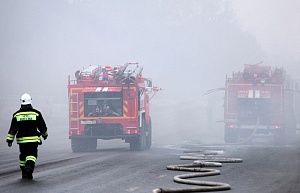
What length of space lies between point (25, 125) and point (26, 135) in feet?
0.63

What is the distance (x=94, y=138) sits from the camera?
1970 centimetres

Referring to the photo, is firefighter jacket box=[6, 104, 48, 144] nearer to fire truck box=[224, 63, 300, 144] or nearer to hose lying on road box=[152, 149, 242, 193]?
hose lying on road box=[152, 149, 242, 193]

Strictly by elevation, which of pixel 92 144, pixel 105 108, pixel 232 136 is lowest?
pixel 92 144

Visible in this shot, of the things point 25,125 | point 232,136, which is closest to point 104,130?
point 232,136

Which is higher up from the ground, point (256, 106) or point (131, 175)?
point (256, 106)

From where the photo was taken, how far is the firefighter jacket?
38.9 feet

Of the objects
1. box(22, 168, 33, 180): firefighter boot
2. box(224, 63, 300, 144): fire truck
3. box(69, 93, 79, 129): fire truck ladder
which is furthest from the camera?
box(224, 63, 300, 144): fire truck

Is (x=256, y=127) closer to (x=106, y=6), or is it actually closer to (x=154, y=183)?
(x=154, y=183)

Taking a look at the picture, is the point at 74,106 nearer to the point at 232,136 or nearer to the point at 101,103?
the point at 101,103

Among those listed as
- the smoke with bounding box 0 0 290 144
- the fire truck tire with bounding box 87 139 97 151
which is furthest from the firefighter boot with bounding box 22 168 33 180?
the smoke with bounding box 0 0 290 144

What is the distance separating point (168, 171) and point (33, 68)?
50.6 metres

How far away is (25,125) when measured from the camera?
1194 centimetres

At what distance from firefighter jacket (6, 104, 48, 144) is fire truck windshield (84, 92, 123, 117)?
775 centimetres

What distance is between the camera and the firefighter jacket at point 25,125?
38.9ft
